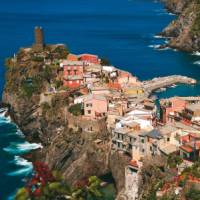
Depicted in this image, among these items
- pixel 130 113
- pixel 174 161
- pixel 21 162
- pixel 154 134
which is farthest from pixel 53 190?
pixel 21 162

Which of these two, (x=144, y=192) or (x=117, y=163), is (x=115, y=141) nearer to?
(x=117, y=163)

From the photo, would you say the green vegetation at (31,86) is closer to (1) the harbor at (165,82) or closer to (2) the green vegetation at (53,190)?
(1) the harbor at (165,82)

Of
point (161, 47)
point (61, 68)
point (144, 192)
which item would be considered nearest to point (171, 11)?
point (161, 47)

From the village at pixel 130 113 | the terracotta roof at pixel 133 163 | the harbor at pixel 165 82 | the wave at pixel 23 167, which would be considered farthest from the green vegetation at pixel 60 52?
the terracotta roof at pixel 133 163

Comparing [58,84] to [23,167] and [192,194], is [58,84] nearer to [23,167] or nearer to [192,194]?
[23,167]

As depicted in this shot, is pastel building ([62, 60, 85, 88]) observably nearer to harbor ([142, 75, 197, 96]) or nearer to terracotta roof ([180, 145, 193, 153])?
harbor ([142, 75, 197, 96])

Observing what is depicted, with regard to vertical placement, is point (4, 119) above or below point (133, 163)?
below
